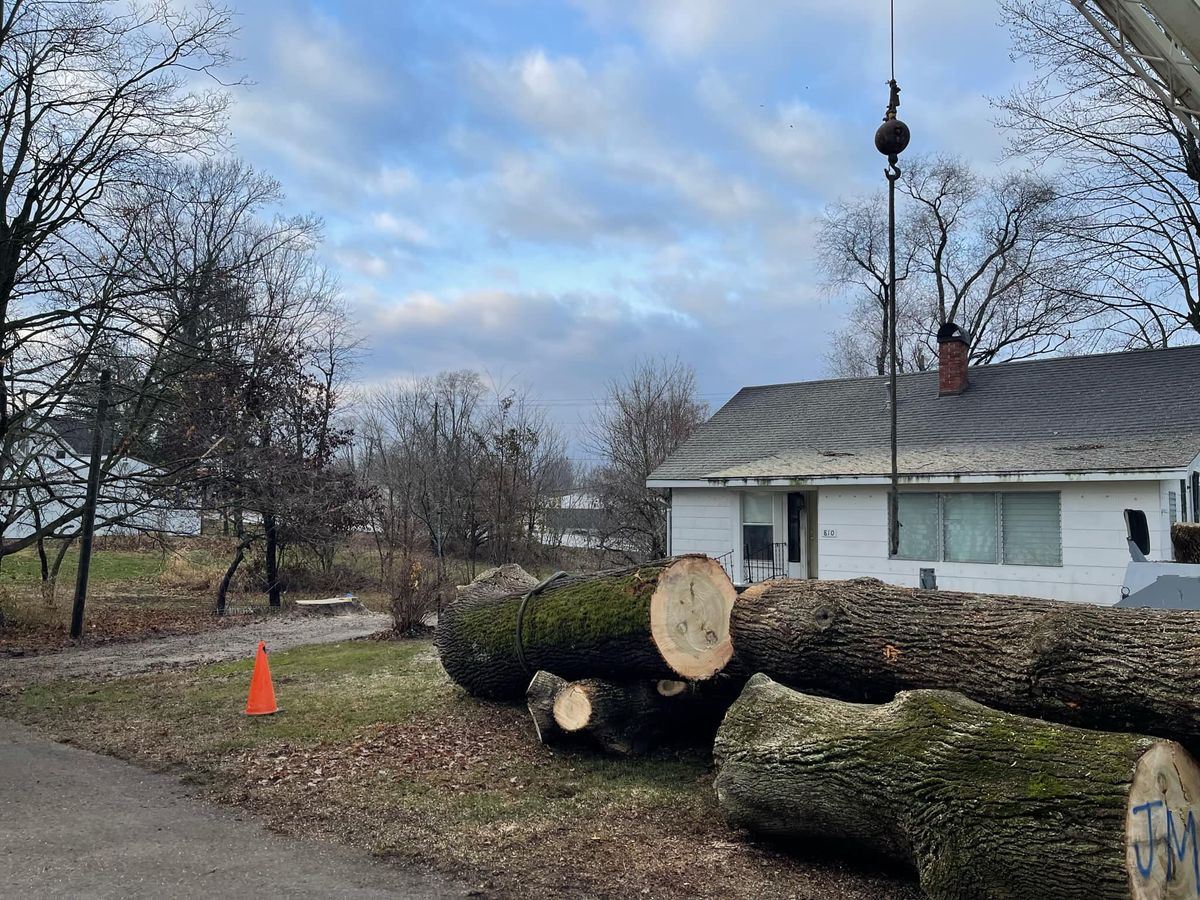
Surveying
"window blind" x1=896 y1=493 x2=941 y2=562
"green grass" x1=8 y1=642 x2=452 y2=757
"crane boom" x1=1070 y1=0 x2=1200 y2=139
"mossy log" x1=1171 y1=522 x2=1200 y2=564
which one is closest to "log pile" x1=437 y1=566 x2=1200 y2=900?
"green grass" x1=8 y1=642 x2=452 y2=757

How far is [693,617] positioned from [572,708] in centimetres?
118

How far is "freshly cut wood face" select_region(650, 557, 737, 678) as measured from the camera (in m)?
6.49

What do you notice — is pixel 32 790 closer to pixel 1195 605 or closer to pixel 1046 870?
pixel 1046 870

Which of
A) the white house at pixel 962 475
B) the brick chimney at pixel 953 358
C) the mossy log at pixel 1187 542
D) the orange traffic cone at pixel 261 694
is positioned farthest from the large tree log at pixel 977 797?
the brick chimney at pixel 953 358

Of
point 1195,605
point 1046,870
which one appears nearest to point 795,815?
point 1046,870

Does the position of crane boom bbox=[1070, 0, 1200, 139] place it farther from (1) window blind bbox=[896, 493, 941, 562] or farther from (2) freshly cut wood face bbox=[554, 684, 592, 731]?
(2) freshly cut wood face bbox=[554, 684, 592, 731]

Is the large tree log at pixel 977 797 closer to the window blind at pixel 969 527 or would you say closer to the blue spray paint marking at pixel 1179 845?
the blue spray paint marking at pixel 1179 845

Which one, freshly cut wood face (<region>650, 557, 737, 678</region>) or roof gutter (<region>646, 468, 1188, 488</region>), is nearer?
freshly cut wood face (<region>650, 557, 737, 678</region>)

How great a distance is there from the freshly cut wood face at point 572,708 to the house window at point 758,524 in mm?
10134

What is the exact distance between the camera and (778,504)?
16359 millimetres

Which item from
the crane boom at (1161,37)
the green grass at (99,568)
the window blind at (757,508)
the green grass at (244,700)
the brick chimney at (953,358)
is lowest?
the green grass at (244,700)

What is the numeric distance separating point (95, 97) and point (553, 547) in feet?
61.6

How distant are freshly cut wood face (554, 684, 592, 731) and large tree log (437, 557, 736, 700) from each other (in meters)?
0.29

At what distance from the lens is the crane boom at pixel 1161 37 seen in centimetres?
788
